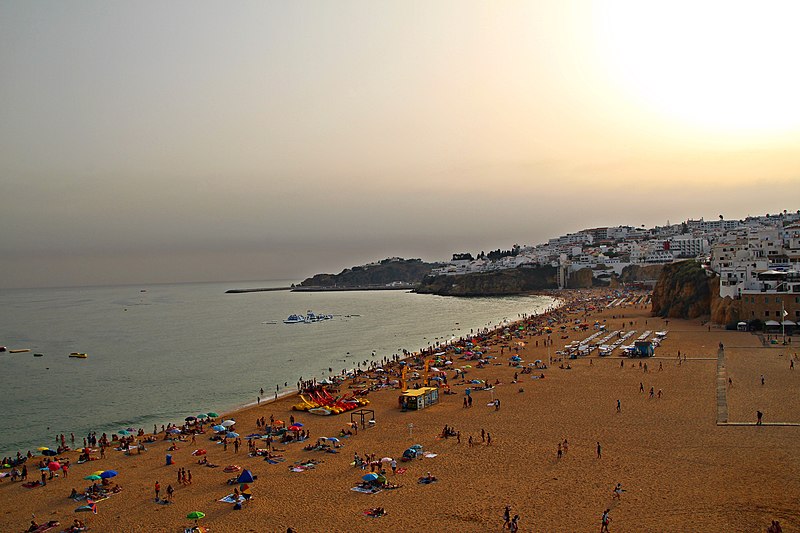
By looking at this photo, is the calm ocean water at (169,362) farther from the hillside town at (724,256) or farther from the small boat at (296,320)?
the hillside town at (724,256)

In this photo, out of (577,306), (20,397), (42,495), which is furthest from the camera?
(577,306)

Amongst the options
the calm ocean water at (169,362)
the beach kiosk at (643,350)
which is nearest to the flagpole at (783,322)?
the beach kiosk at (643,350)

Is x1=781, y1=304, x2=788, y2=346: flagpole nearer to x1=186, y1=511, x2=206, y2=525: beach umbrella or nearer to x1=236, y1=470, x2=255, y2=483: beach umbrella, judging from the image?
x1=236, y1=470, x2=255, y2=483: beach umbrella

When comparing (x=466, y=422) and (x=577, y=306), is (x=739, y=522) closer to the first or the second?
Result: (x=466, y=422)

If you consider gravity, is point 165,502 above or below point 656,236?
below

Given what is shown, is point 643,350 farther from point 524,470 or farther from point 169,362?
point 169,362

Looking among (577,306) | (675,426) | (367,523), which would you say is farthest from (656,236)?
(367,523)

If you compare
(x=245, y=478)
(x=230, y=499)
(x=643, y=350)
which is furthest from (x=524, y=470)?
(x=643, y=350)
